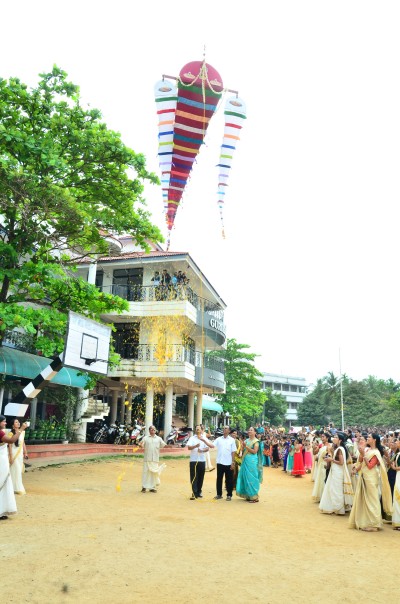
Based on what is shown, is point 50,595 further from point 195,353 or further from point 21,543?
point 195,353

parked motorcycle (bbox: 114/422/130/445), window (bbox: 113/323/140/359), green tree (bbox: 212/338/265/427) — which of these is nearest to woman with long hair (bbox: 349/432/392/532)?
parked motorcycle (bbox: 114/422/130/445)

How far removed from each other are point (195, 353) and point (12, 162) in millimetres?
20652

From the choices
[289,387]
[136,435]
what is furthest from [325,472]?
[289,387]

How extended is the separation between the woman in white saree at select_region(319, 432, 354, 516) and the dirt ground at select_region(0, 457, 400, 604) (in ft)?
1.29

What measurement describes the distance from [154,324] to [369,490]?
19.4 metres

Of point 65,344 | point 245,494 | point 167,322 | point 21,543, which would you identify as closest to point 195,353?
point 167,322

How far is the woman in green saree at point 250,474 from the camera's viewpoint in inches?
443

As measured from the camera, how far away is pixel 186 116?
798 centimetres

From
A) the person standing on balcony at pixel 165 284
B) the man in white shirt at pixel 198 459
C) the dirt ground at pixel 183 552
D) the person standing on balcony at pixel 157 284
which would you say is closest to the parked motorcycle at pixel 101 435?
the person standing on balcony at pixel 157 284

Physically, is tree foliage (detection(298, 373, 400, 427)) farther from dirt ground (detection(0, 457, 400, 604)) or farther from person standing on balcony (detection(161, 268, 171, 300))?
dirt ground (detection(0, 457, 400, 604))

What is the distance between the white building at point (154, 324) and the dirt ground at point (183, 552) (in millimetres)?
15257

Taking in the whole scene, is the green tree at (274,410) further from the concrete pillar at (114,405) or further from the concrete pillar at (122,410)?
the concrete pillar at (114,405)

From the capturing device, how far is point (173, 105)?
8094mm

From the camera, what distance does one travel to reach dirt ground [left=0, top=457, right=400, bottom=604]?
190 inches
